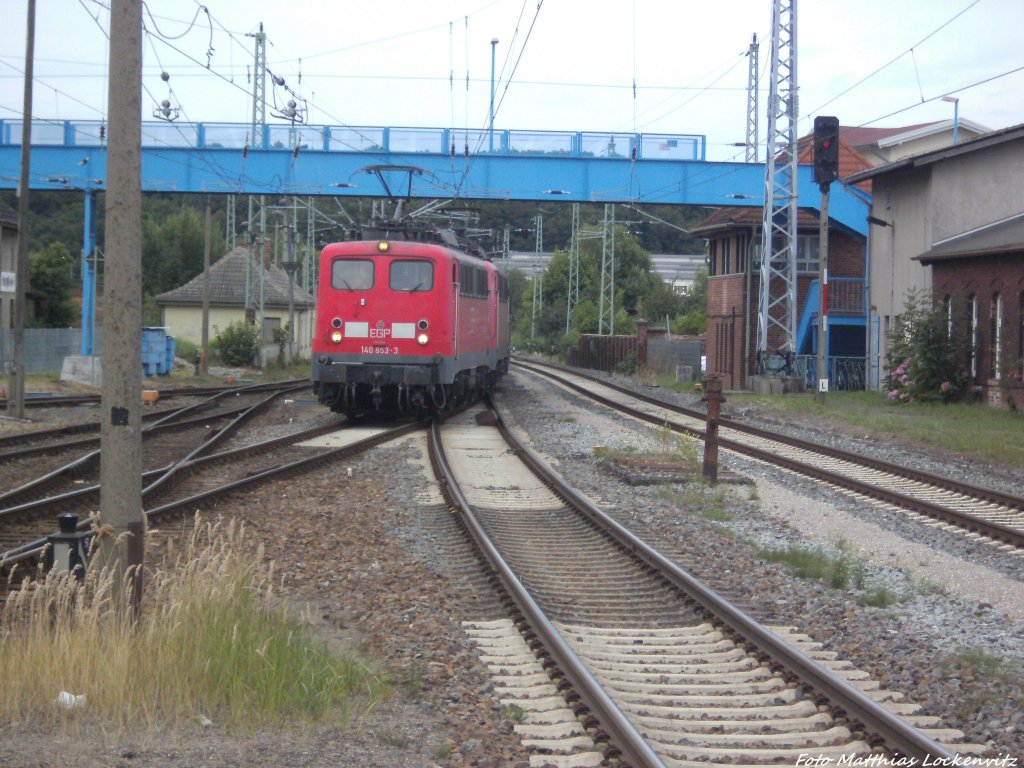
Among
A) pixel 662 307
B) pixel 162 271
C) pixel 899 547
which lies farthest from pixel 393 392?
pixel 162 271

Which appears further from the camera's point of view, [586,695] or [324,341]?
[324,341]

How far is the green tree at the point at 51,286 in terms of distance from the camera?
5691 cm

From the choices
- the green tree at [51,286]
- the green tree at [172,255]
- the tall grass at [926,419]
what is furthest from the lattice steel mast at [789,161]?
the green tree at [172,255]

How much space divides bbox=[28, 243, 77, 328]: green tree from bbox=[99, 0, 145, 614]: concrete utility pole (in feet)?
174

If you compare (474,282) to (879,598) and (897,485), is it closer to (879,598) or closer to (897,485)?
(897,485)

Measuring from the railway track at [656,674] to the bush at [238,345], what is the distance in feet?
121

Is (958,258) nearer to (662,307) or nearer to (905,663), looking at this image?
(905,663)

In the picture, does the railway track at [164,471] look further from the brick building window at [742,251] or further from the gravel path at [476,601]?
the brick building window at [742,251]

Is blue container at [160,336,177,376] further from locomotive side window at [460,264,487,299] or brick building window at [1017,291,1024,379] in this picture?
brick building window at [1017,291,1024,379]

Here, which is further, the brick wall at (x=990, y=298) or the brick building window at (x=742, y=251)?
the brick building window at (x=742, y=251)

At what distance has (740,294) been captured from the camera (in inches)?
1528

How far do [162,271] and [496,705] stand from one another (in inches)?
3043

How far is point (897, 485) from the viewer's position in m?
14.3

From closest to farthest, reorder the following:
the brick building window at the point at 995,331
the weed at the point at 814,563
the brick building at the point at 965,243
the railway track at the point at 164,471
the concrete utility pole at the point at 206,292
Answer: the weed at the point at 814,563 < the railway track at the point at 164,471 < the brick building at the point at 965,243 < the brick building window at the point at 995,331 < the concrete utility pole at the point at 206,292
